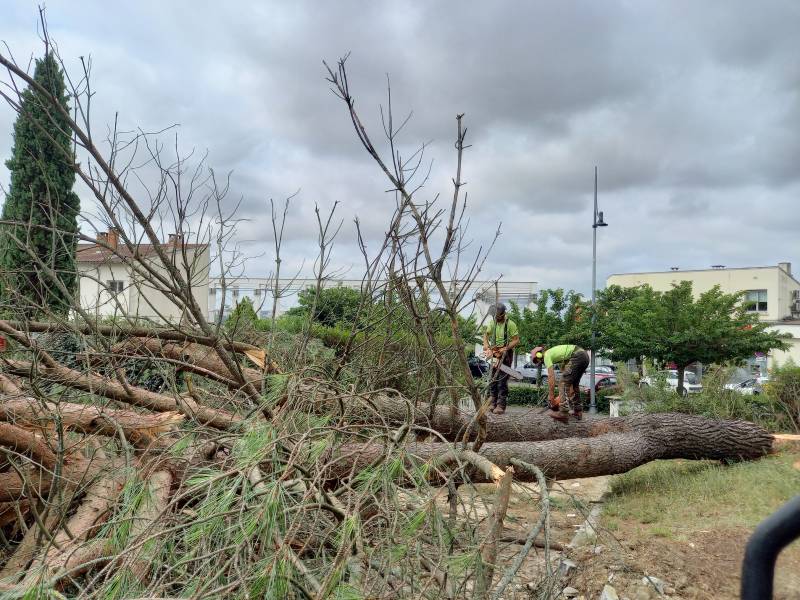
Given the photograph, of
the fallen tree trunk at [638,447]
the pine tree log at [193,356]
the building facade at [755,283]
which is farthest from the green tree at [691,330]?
the building facade at [755,283]

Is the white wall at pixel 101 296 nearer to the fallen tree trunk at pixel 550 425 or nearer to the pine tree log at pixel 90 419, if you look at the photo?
the pine tree log at pixel 90 419

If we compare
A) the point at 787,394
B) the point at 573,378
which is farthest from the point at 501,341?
the point at 787,394

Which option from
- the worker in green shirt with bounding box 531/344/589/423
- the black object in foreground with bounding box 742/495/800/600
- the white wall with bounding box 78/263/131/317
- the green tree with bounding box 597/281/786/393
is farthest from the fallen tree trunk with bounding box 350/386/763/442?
the green tree with bounding box 597/281/786/393

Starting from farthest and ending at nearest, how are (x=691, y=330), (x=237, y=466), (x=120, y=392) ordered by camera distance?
1. (x=691, y=330)
2. (x=120, y=392)
3. (x=237, y=466)

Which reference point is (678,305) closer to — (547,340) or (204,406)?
(547,340)

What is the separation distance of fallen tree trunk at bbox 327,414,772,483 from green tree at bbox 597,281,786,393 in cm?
598

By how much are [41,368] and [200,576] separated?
344 centimetres

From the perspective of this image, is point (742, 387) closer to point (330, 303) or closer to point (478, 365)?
point (330, 303)

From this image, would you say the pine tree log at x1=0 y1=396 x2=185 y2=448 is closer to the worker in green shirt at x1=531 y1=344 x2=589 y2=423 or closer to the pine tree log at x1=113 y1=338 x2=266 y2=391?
the pine tree log at x1=113 y1=338 x2=266 y2=391

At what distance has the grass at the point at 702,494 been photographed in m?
5.81

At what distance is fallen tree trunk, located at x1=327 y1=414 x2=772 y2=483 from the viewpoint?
21.1ft

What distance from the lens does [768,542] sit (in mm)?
599

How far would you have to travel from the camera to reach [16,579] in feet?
8.96

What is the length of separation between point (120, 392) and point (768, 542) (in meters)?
5.01
